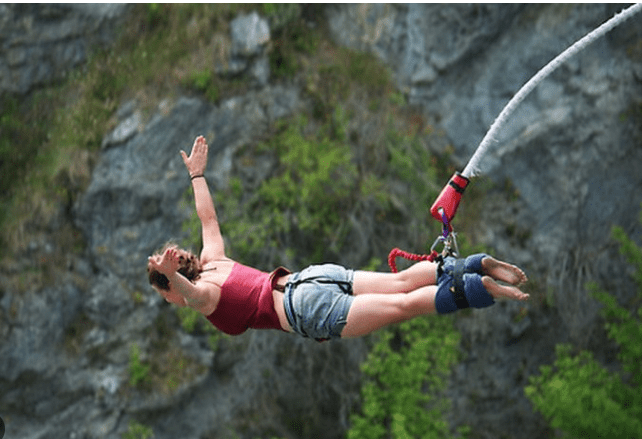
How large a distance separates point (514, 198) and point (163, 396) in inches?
172

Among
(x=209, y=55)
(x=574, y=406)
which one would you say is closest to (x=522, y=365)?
(x=574, y=406)

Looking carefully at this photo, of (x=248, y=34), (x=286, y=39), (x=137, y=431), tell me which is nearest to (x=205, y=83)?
(x=248, y=34)

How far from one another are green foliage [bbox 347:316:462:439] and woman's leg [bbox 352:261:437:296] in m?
4.66

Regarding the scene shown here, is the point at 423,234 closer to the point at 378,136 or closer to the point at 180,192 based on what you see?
the point at 378,136

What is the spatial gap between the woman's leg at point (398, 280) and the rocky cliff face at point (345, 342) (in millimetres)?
5242

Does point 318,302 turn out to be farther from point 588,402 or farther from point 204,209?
point 588,402

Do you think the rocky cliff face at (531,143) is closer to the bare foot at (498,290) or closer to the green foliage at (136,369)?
the green foliage at (136,369)

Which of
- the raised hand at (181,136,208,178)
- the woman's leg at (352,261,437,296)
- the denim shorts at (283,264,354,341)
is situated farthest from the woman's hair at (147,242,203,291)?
the woman's leg at (352,261,437,296)

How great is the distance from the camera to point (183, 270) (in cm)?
486

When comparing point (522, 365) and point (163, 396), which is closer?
point (163, 396)

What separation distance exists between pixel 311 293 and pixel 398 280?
0.46m

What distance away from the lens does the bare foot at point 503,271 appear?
4195 millimetres

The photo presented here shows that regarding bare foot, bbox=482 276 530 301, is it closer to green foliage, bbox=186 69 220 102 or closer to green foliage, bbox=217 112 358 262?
green foliage, bbox=217 112 358 262

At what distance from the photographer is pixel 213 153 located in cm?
1005
